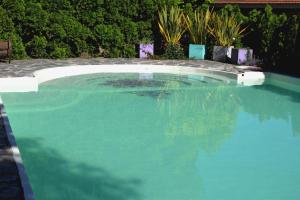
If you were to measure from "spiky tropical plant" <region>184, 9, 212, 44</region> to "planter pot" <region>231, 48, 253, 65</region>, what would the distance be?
65.7 inches

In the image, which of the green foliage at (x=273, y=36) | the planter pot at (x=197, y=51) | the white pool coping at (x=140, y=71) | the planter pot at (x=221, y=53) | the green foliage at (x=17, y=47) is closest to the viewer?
the white pool coping at (x=140, y=71)

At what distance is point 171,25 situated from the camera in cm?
1891

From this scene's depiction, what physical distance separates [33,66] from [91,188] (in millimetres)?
9762

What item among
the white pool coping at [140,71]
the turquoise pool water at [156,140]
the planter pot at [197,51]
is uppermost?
the planter pot at [197,51]

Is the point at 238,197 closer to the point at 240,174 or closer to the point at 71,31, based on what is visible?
the point at 240,174

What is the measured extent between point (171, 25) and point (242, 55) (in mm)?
3249

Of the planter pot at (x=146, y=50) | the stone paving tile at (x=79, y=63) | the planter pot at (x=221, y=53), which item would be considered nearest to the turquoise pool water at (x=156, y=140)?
the stone paving tile at (x=79, y=63)

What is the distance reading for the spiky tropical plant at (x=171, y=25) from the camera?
1877cm

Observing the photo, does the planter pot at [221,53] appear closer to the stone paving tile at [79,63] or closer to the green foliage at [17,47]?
the stone paving tile at [79,63]

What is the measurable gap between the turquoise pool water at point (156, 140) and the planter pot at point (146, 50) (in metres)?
4.71

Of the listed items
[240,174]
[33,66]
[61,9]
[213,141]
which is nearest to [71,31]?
[61,9]

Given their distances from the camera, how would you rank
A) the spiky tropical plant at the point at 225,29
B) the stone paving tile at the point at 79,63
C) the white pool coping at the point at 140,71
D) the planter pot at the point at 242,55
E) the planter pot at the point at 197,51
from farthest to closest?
1. the planter pot at the point at 197,51
2. the spiky tropical plant at the point at 225,29
3. the planter pot at the point at 242,55
4. the white pool coping at the point at 140,71
5. the stone paving tile at the point at 79,63

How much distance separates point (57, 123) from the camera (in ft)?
31.4

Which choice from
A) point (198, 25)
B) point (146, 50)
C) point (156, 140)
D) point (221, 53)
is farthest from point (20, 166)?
point (198, 25)
